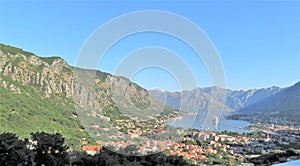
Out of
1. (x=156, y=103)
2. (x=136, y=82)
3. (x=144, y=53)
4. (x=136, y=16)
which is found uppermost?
(x=136, y=16)

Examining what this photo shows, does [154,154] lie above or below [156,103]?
below

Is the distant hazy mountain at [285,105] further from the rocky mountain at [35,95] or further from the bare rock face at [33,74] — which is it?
the bare rock face at [33,74]

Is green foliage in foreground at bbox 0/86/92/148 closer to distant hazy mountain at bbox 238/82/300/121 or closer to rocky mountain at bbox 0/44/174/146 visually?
rocky mountain at bbox 0/44/174/146

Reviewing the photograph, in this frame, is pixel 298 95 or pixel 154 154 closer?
pixel 154 154

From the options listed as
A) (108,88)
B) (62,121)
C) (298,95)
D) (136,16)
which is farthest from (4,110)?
(298,95)

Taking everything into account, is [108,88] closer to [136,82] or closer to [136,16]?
[136,82]

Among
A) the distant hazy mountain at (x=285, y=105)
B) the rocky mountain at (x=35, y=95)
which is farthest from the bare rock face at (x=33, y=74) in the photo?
the distant hazy mountain at (x=285, y=105)

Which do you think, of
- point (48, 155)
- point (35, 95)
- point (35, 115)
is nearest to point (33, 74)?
point (35, 95)

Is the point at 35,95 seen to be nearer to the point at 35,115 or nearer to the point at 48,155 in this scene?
the point at 35,115

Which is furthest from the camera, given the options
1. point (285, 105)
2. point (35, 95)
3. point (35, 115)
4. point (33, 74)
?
point (285, 105)

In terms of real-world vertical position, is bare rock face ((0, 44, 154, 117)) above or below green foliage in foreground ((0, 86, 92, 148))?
above

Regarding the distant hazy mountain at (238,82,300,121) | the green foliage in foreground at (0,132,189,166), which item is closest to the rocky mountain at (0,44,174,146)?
the green foliage in foreground at (0,132,189,166)
